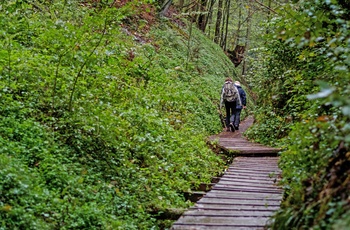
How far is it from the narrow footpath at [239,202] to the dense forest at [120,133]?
17.6 inches

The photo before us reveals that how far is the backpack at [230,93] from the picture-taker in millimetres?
13906

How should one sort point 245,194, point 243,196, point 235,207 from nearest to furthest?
point 235,207 < point 243,196 < point 245,194

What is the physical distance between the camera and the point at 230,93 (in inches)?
548

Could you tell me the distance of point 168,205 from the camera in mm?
6004

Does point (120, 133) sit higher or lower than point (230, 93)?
lower

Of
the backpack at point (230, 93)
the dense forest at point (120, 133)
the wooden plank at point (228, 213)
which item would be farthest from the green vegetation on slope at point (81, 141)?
the backpack at point (230, 93)

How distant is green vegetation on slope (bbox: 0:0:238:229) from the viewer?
477 cm

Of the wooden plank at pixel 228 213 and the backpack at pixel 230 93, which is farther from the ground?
the backpack at pixel 230 93

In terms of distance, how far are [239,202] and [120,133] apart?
2451mm

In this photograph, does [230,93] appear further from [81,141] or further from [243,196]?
[81,141]

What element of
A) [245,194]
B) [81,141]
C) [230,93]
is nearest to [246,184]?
[245,194]

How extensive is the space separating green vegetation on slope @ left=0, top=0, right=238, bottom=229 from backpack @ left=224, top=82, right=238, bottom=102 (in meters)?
3.15

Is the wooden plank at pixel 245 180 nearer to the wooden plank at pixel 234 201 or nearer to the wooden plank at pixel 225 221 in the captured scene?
the wooden plank at pixel 234 201

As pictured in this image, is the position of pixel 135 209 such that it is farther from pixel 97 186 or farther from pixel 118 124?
pixel 118 124
